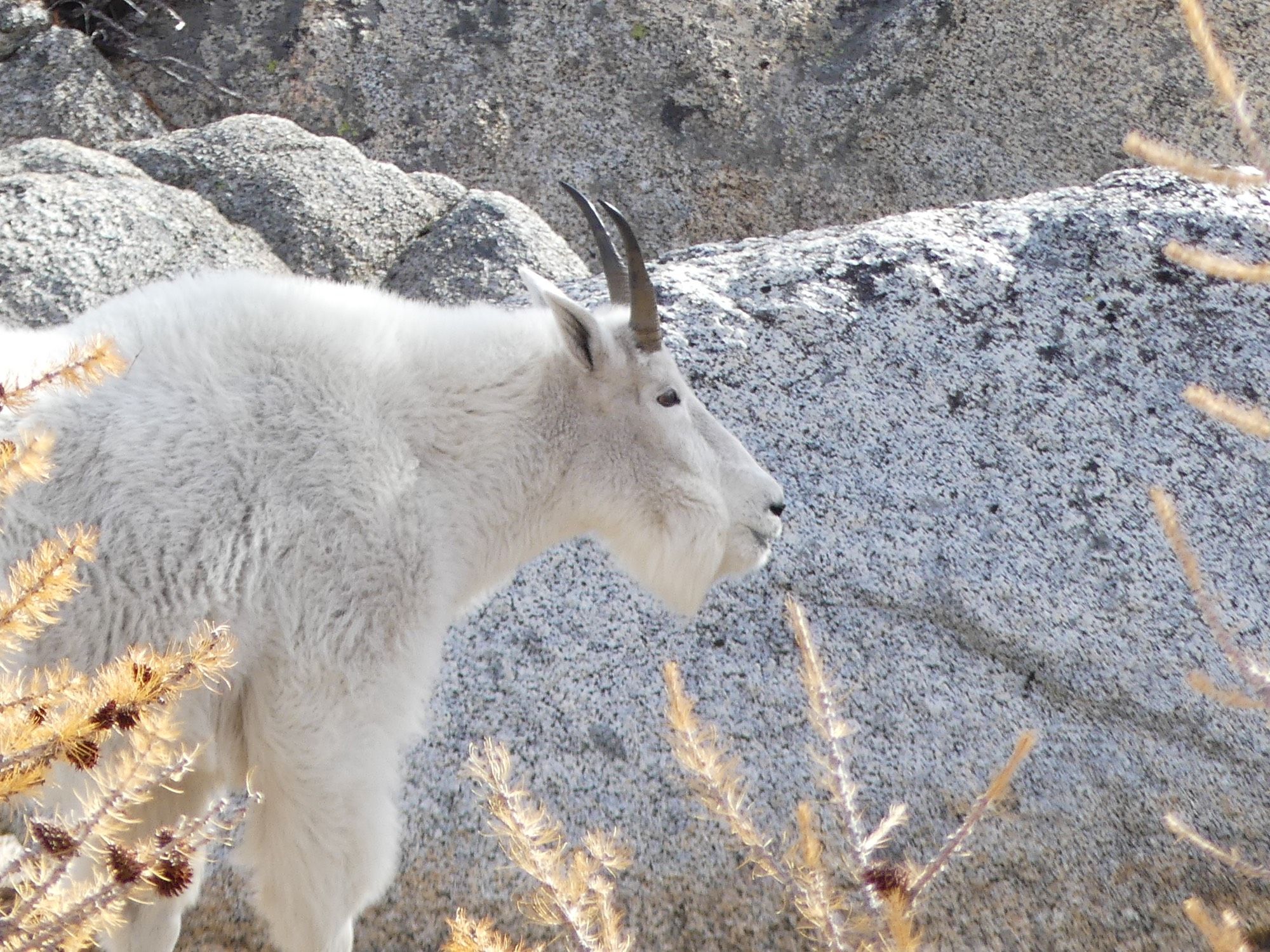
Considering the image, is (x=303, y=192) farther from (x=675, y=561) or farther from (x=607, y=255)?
(x=675, y=561)

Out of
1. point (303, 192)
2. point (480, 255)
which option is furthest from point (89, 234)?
point (480, 255)

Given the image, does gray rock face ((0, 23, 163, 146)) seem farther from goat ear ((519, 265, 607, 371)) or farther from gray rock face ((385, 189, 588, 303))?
goat ear ((519, 265, 607, 371))

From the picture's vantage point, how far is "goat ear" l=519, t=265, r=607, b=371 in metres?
2.89

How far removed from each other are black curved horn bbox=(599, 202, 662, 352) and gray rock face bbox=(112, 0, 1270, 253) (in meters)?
3.56

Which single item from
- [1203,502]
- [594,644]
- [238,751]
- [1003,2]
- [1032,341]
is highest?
[1003,2]

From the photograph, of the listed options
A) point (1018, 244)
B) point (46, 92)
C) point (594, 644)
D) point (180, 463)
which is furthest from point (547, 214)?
point (180, 463)

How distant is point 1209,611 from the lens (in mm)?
1363

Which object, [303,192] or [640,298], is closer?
[640,298]

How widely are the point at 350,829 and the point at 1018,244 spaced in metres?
3.03

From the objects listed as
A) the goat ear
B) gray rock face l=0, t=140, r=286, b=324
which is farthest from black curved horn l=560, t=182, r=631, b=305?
gray rock face l=0, t=140, r=286, b=324

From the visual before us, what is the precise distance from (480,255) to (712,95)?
93.4 inches

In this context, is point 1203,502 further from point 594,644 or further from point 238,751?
point 238,751

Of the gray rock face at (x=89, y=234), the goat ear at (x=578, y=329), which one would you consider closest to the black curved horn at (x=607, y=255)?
the goat ear at (x=578, y=329)

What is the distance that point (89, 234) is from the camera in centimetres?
468
